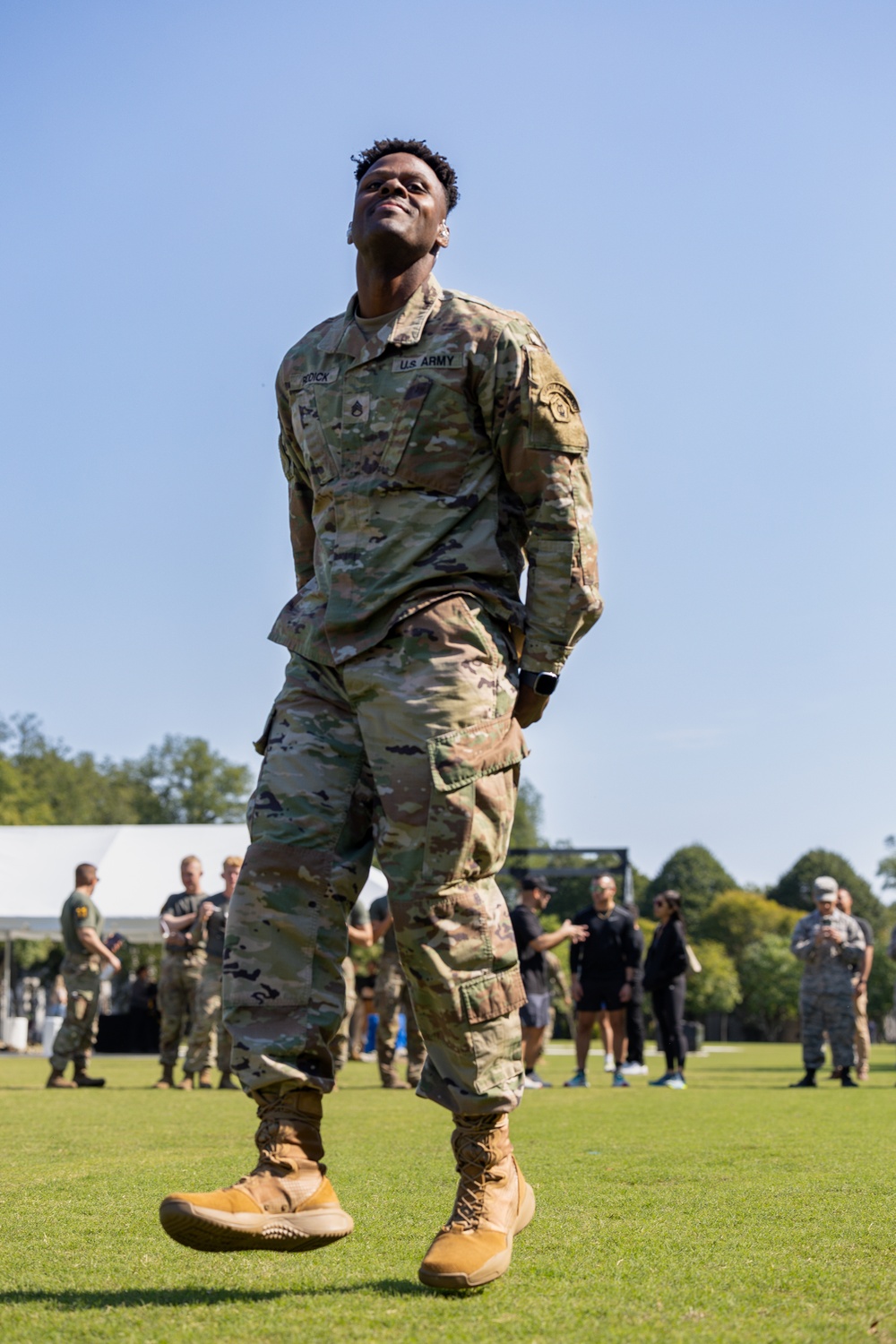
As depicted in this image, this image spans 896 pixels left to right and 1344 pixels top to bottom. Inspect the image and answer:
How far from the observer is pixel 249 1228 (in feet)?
9.86

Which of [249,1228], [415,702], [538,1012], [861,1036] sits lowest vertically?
[861,1036]

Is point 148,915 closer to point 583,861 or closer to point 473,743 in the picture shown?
point 473,743

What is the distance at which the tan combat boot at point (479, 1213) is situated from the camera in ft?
9.95

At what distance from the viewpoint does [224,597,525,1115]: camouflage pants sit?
3215 millimetres

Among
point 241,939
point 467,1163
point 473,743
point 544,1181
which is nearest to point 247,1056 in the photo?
point 241,939

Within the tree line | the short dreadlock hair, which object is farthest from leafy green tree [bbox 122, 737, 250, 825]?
the short dreadlock hair

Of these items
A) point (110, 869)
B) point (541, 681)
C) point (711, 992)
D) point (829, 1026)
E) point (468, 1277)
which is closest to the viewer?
point (468, 1277)

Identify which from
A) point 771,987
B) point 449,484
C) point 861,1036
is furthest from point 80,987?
point 771,987

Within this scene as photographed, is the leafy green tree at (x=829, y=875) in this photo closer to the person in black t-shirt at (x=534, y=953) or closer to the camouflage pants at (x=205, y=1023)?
the person in black t-shirt at (x=534, y=953)

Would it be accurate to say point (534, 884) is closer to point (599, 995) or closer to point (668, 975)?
point (599, 995)

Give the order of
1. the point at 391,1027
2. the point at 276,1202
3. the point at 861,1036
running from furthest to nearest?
the point at 861,1036, the point at 391,1027, the point at 276,1202

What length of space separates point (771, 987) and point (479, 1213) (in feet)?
232

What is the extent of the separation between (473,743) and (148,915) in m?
21.8

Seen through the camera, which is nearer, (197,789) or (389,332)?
(389,332)
